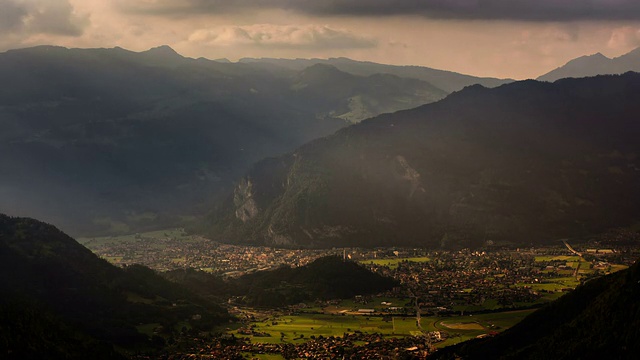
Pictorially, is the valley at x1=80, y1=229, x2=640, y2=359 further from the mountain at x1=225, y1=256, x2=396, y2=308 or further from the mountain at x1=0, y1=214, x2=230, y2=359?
the mountain at x1=0, y1=214, x2=230, y2=359

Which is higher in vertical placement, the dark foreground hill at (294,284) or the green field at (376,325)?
the dark foreground hill at (294,284)

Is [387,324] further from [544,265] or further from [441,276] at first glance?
[544,265]

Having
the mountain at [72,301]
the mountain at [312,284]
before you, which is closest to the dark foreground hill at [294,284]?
the mountain at [312,284]

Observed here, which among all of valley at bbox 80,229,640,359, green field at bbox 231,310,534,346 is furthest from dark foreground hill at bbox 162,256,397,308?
green field at bbox 231,310,534,346

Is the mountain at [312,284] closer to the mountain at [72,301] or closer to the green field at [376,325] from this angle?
the mountain at [72,301]

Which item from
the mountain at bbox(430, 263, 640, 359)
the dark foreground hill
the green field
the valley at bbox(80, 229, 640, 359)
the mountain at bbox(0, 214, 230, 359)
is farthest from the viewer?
the dark foreground hill

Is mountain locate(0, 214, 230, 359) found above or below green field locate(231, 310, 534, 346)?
above
